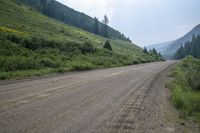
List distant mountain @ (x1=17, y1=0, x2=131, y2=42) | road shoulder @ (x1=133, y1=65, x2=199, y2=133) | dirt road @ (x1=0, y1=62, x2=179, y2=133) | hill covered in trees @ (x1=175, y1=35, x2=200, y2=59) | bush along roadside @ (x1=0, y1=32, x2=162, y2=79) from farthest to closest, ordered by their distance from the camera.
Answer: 1. hill covered in trees @ (x1=175, y1=35, x2=200, y2=59)
2. distant mountain @ (x1=17, y1=0, x2=131, y2=42)
3. bush along roadside @ (x1=0, y1=32, x2=162, y2=79)
4. road shoulder @ (x1=133, y1=65, x2=199, y2=133)
5. dirt road @ (x1=0, y1=62, x2=179, y2=133)

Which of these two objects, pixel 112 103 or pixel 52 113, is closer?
pixel 52 113

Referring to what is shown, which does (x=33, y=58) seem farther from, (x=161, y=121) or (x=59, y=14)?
(x=59, y=14)

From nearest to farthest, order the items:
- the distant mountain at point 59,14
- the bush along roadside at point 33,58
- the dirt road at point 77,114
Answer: the dirt road at point 77,114
the bush along roadside at point 33,58
the distant mountain at point 59,14

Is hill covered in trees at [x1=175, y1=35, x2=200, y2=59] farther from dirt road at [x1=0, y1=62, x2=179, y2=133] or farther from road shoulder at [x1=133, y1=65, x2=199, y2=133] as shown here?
dirt road at [x1=0, y1=62, x2=179, y2=133]

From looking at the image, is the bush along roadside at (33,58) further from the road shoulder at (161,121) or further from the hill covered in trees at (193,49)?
the hill covered in trees at (193,49)

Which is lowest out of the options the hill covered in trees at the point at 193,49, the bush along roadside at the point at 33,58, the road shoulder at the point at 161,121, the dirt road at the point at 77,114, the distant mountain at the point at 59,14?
the road shoulder at the point at 161,121

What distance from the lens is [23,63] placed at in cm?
2269

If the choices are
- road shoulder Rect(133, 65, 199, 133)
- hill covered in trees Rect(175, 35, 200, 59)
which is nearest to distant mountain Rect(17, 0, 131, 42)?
hill covered in trees Rect(175, 35, 200, 59)

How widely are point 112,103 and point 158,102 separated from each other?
2.07m

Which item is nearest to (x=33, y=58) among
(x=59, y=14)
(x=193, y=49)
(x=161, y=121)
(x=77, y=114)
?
(x=77, y=114)

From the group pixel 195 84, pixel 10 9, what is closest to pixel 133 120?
pixel 195 84

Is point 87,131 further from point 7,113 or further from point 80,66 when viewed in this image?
point 80,66

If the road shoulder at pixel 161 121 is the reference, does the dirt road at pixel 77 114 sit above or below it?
above

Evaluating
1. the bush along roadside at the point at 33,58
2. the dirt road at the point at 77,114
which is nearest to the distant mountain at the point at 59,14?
the bush along roadside at the point at 33,58
